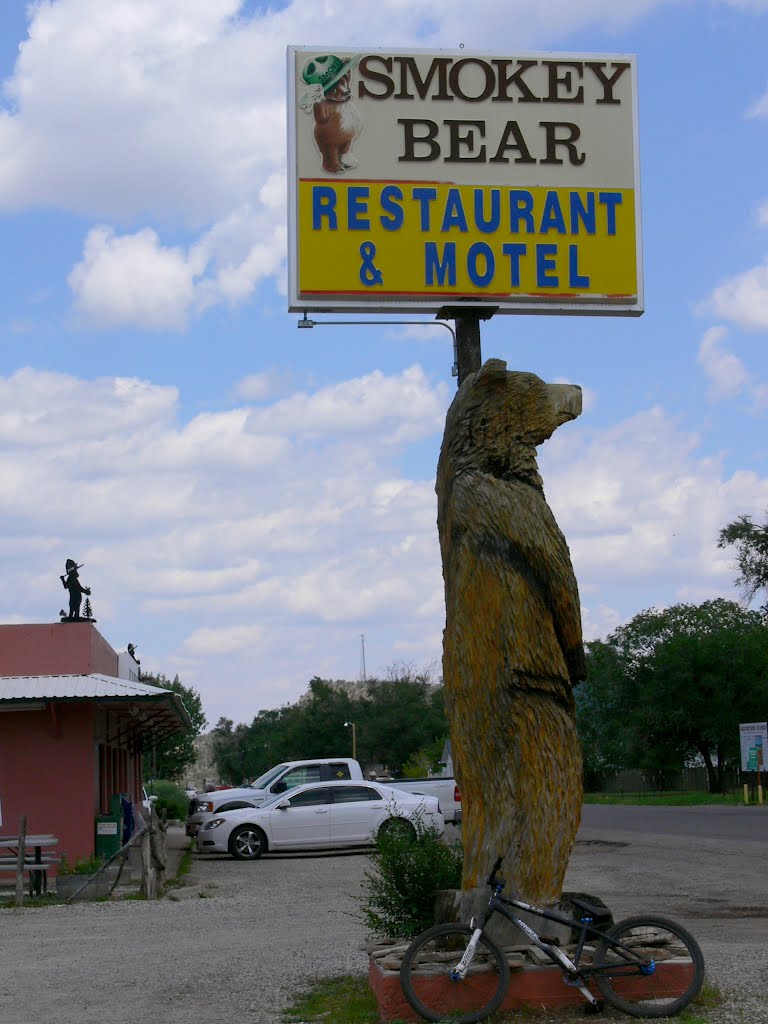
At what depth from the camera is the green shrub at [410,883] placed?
26.6ft

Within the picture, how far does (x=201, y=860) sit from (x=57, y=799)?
4.83 metres

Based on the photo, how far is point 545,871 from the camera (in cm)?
687

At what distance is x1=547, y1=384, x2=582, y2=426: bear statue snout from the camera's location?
7363mm

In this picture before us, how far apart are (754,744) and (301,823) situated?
19.6 metres

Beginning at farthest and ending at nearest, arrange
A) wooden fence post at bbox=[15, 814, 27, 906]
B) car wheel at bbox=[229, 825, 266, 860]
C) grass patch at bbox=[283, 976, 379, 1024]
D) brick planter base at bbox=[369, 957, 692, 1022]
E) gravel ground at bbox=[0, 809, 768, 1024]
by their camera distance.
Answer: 1. car wheel at bbox=[229, 825, 266, 860]
2. wooden fence post at bbox=[15, 814, 27, 906]
3. gravel ground at bbox=[0, 809, 768, 1024]
4. grass patch at bbox=[283, 976, 379, 1024]
5. brick planter base at bbox=[369, 957, 692, 1022]

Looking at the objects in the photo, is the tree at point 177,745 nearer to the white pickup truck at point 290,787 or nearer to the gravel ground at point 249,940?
the white pickup truck at point 290,787

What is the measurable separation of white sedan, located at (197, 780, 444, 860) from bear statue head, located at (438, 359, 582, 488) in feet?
50.9

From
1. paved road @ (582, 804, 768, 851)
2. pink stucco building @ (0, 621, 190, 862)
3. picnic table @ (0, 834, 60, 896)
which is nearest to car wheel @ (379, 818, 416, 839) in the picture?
picnic table @ (0, 834, 60, 896)

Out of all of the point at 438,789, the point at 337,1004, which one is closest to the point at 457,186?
the point at 337,1004

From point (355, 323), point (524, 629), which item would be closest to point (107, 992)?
point (524, 629)

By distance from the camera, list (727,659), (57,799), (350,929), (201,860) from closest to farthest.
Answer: (350,929) → (57,799) → (201,860) → (727,659)

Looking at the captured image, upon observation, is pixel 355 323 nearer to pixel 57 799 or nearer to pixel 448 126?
pixel 448 126

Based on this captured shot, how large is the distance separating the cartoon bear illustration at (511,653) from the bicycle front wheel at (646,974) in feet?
1.37

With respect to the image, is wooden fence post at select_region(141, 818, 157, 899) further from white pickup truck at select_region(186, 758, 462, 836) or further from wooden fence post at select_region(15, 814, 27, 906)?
white pickup truck at select_region(186, 758, 462, 836)
